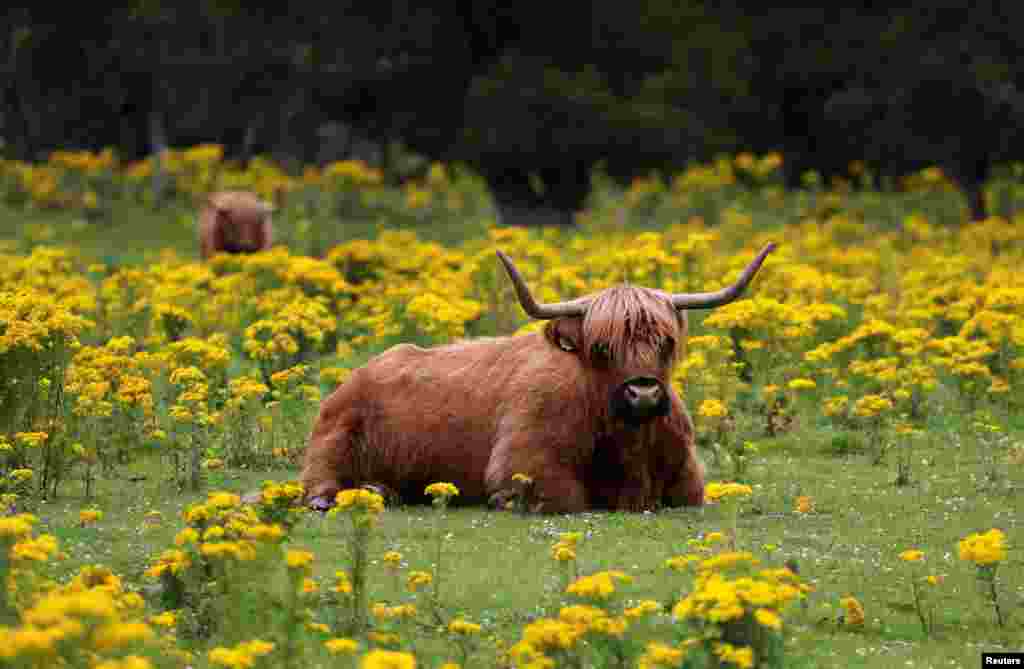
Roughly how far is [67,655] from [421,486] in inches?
208

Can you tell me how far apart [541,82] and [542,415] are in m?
18.4

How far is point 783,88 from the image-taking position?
111ft

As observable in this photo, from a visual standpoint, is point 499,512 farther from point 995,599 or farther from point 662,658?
point 662,658

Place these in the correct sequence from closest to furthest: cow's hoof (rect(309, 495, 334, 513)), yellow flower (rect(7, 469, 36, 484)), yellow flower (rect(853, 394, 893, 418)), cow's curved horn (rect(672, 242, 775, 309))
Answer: yellow flower (rect(7, 469, 36, 484))
cow's curved horn (rect(672, 242, 775, 309))
cow's hoof (rect(309, 495, 334, 513))
yellow flower (rect(853, 394, 893, 418))

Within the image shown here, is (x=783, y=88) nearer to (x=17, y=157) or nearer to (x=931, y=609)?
(x=17, y=157)

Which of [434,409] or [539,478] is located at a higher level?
[434,409]

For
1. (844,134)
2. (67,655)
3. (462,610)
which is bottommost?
(462,610)

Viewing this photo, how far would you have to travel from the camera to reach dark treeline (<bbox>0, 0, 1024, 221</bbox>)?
27094mm

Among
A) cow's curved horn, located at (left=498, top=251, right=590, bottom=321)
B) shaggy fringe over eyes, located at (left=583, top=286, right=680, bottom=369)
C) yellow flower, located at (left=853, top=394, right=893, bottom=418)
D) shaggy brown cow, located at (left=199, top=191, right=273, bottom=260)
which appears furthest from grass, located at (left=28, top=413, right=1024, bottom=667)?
shaggy brown cow, located at (left=199, top=191, right=273, bottom=260)

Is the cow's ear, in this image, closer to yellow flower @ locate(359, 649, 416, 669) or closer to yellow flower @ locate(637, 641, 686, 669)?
yellow flower @ locate(637, 641, 686, 669)

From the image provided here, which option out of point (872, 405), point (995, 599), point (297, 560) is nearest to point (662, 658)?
point (297, 560)

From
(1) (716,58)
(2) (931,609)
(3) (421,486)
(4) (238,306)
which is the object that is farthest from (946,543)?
(1) (716,58)

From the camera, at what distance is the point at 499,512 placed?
9.50 meters

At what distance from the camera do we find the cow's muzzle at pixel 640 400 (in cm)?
882
